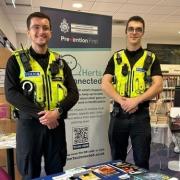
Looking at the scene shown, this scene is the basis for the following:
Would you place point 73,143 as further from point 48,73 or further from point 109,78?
point 48,73

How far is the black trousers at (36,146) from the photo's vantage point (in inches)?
77.4

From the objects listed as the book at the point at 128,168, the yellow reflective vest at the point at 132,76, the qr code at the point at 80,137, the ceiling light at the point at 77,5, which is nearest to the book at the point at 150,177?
the book at the point at 128,168

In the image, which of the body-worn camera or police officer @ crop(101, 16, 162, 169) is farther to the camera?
police officer @ crop(101, 16, 162, 169)

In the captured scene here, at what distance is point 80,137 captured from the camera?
2.90m

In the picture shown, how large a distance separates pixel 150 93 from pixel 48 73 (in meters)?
0.92

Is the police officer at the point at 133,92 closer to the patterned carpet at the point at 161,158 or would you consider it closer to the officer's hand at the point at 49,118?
the officer's hand at the point at 49,118

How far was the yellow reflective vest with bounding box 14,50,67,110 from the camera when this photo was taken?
199 cm

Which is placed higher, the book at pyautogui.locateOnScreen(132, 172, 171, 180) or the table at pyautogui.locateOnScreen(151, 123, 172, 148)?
the book at pyautogui.locateOnScreen(132, 172, 171, 180)

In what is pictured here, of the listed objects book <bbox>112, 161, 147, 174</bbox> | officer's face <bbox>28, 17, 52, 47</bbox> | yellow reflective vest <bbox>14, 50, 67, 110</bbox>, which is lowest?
book <bbox>112, 161, 147, 174</bbox>

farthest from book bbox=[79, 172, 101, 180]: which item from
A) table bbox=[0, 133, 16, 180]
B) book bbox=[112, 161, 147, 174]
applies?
table bbox=[0, 133, 16, 180]

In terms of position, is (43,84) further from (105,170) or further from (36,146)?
(105,170)

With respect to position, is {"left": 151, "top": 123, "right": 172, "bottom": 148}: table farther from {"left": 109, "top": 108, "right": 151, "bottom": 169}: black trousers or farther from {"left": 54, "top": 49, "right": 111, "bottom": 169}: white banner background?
{"left": 109, "top": 108, "right": 151, "bottom": 169}: black trousers

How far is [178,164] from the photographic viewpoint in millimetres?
3908

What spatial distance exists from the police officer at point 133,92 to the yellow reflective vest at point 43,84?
0.60 meters
